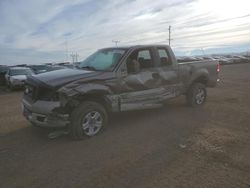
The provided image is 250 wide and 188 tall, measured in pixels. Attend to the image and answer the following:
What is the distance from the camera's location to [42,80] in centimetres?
584

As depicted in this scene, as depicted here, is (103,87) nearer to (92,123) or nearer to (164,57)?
(92,123)

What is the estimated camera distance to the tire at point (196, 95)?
8.52 meters

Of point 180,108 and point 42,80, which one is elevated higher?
point 42,80

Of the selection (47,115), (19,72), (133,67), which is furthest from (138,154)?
(19,72)

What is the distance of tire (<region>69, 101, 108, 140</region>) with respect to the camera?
18.7 feet

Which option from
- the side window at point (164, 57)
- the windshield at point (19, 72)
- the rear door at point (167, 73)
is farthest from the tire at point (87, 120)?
the windshield at point (19, 72)

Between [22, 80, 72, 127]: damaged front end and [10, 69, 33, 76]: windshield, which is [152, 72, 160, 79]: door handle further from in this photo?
[10, 69, 33, 76]: windshield

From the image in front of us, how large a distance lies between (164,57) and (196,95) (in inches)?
73.4

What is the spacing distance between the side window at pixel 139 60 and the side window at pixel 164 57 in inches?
15.6

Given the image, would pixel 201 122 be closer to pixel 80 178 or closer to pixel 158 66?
pixel 158 66

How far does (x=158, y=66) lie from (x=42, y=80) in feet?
9.93

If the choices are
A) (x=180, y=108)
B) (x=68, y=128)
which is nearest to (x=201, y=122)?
(x=180, y=108)

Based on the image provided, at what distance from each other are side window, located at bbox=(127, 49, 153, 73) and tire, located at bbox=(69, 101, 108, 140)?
1.28m

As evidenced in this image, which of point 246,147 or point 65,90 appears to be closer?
point 246,147
